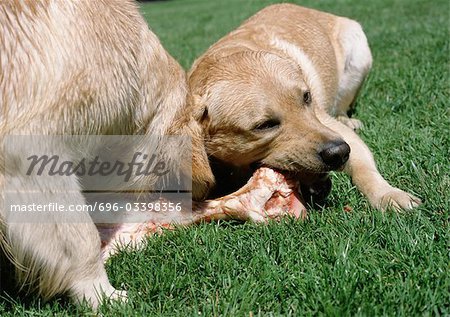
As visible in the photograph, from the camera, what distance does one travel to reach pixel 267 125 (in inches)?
133

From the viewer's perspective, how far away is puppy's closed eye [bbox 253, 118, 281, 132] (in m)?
3.36

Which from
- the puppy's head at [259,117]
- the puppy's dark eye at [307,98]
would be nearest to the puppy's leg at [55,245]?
the puppy's head at [259,117]

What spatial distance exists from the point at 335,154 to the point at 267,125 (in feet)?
1.49

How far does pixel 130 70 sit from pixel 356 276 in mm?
1445

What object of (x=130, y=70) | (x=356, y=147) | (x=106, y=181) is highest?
(x=130, y=70)

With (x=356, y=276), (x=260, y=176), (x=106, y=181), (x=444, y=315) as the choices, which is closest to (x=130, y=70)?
(x=106, y=181)

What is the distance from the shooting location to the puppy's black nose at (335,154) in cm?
314

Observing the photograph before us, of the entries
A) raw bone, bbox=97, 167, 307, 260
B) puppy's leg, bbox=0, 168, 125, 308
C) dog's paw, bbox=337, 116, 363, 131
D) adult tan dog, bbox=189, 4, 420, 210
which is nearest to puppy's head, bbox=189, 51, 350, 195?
adult tan dog, bbox=189, 4, 420, 210

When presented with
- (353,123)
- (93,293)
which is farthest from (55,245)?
(353,123)

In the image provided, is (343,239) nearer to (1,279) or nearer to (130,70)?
(130,70)

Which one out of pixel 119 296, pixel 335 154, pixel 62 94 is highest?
pixel 62 94

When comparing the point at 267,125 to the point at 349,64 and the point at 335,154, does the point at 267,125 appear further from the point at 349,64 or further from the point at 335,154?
the point at 349,64

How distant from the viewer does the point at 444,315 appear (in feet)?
6.88

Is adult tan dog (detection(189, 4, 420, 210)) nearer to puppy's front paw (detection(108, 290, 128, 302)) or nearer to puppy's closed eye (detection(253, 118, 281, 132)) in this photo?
puppy's closed eye (detection(253, 118, 281, 132))
